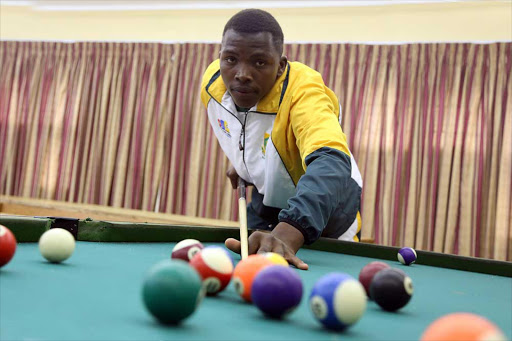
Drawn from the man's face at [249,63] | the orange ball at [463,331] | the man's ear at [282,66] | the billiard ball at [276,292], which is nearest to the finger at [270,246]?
the billiard ball at [276,292]

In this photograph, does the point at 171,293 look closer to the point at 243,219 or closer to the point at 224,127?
the point at 243,219

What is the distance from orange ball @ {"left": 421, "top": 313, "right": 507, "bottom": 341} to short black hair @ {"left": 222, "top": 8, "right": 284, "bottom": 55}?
1676 mm

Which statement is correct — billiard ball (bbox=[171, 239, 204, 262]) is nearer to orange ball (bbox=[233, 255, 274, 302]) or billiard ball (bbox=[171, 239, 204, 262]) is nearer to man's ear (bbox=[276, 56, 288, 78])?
orange ball (bbox=[233, 255, 274, 302])

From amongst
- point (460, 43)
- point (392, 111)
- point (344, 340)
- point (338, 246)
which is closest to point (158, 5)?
point (392, 111)

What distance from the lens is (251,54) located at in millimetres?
2158

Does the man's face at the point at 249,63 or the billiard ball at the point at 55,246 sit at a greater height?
the man's face at the point at 249,63

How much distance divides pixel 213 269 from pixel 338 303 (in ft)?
0.96

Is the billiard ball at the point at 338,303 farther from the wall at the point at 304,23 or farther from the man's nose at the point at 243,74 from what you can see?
the wall at the point at 304,23

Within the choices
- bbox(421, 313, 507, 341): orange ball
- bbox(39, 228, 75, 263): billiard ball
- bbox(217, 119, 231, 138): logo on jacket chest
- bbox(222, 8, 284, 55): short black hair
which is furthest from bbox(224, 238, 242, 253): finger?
bbox(421, 313, 507, 341): orange ball

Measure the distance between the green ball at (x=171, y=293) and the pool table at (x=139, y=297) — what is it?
0.07ft

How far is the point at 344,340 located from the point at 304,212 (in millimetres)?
973

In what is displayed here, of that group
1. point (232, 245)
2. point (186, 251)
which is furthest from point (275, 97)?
point (186, 251)

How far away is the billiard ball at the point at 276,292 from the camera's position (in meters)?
0.91

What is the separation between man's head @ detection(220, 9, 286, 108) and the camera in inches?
84.7
